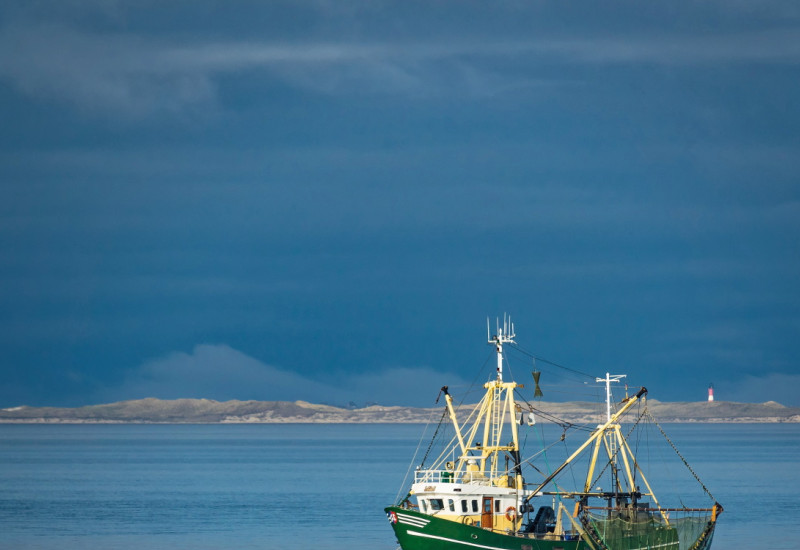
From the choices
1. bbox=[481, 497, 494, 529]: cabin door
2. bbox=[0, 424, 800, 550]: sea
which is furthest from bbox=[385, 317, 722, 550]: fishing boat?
bbox=[0, 424, 800, 550]: sea

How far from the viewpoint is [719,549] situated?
87000 mm

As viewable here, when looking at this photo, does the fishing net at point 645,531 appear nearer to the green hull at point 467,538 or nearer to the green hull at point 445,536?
the green hull at point 467,538

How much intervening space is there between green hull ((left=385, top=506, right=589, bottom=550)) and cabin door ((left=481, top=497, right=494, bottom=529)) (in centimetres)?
240

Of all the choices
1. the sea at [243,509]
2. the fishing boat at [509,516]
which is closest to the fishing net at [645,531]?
the fishing boat at [509,516]

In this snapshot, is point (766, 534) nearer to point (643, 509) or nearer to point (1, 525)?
point (643, 509)

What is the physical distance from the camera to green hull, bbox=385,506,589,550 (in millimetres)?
68000

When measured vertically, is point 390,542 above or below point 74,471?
below

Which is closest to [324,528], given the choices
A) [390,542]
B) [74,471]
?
[390,542]

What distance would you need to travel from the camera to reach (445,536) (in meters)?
68.2

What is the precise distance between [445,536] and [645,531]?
11713mm

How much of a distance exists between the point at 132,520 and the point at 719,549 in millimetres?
49410

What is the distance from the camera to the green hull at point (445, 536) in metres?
68.0

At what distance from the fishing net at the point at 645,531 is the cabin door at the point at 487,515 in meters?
5.07

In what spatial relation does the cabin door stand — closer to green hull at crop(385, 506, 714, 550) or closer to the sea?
green hull at crop(385, 506, 714, 550)
